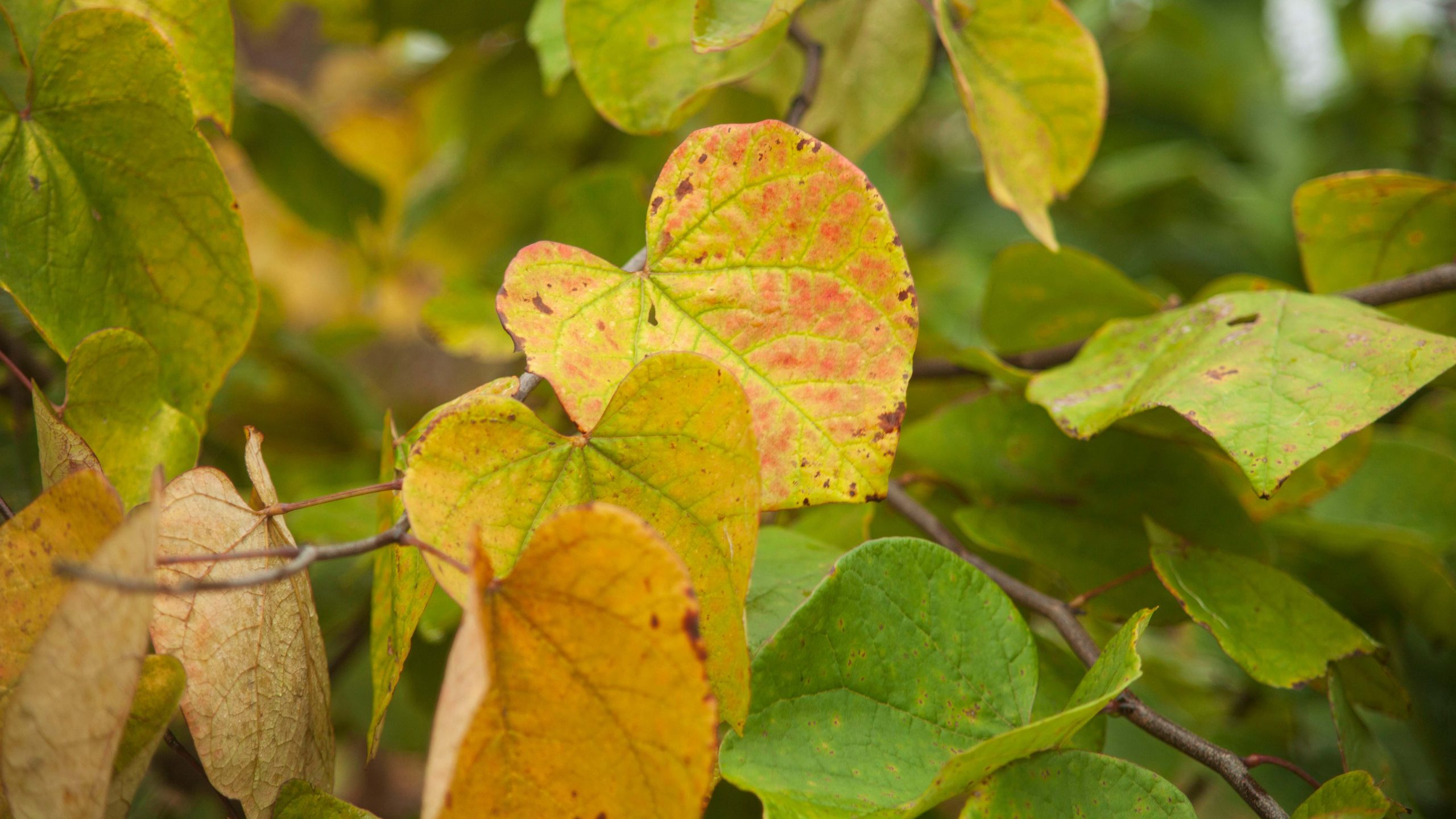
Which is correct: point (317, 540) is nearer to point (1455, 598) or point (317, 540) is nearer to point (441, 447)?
point (441, 447)

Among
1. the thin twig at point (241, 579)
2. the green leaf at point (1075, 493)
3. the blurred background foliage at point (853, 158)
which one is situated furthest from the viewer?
the blurred background foliage at point (853, 158)

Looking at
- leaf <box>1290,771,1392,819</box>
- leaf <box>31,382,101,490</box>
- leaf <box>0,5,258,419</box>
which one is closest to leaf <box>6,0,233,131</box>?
leaf <box>0,5,258,419</box>

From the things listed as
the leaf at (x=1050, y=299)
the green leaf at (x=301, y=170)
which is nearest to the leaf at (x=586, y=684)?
the leaf at (x=1050, y=299)

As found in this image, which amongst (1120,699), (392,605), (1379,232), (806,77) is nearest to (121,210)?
(392,605)

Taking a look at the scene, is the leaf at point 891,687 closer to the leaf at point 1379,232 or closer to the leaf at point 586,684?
the leaf at point 586,684

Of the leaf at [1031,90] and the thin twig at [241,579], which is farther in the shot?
the leaf at [1031,90]

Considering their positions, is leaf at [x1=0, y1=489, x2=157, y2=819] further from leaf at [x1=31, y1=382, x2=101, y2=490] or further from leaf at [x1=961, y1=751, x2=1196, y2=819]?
leaf at [x1=961, y1=751, x2=1196, y2=819]

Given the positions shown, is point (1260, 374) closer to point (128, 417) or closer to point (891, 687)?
point (891, 687)

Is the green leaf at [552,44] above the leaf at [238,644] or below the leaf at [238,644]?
above
